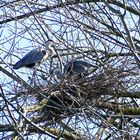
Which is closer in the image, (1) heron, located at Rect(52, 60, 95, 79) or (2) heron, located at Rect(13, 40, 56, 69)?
(1) heron, located at Rect(52, 60, 95, 79)

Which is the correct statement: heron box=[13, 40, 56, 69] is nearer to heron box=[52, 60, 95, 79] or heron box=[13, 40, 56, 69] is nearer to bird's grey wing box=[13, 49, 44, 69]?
bird's grey wing box=[13, 49, 44, 69]

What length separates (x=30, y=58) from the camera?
729 cm

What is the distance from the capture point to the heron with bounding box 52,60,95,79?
→ 6.03 meters

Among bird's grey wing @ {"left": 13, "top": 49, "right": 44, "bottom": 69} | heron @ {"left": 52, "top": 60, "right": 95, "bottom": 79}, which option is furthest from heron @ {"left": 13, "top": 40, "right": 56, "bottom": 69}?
heron @ {"left": 52, "top": 60, "right": 95, "bottom": 79}

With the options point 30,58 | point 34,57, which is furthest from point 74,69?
point 34,57

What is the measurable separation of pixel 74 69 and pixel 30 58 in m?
0.75

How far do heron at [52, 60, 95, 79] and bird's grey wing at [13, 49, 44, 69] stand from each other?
24.1 inches

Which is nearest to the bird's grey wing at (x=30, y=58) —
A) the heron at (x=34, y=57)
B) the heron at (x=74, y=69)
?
the heron at (x=34, y=57)

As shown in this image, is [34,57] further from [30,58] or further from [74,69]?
[74,69]

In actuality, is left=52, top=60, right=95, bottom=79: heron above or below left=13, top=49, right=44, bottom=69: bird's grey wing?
below

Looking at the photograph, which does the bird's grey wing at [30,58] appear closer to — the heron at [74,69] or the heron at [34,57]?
the heron at [34,57]

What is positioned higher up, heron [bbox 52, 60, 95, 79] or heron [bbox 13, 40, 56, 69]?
heron [bbox 13, 40, 56, 69]

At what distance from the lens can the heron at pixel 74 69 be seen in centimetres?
603

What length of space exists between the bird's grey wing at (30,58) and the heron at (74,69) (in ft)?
2.01
